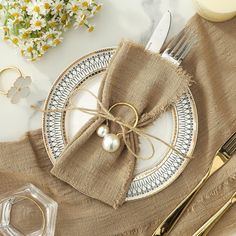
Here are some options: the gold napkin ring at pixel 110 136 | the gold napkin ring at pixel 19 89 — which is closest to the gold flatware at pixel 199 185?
the gold napkin ring at pixel 110 136

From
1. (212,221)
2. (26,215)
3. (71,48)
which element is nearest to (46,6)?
(71,48)

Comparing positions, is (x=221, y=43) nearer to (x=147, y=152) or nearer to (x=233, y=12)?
(x=233, y=12)

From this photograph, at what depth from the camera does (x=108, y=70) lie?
33.6 inches

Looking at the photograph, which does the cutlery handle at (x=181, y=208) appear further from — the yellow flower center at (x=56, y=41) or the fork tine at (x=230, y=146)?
the yellow flower center at (x=56, y=41)

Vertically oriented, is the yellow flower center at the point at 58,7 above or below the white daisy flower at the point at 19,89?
above

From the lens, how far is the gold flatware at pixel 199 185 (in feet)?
2.85

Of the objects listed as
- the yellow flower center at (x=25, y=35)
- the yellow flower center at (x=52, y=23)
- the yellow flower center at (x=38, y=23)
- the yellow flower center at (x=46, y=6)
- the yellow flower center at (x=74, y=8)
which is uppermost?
the yellow flower center at (x=74, y=8)

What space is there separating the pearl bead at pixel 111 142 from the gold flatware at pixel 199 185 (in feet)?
0.55

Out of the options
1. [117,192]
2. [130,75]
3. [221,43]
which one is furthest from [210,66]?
[117,192]

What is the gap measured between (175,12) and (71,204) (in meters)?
0.41

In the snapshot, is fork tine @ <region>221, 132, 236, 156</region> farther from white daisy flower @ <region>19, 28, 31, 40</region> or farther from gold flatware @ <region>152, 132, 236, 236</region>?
white daisy flower @ <region>19, 28, 31, 40</region>

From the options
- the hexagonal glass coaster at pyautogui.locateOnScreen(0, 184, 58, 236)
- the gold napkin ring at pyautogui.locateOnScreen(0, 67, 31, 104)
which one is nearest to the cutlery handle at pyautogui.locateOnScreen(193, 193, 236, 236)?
the hexagonal glass coaster at pyautogui.locateOnScreen(0, 184, 58, 236)

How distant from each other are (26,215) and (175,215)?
27 cm

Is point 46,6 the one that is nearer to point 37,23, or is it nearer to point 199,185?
point 37,23
